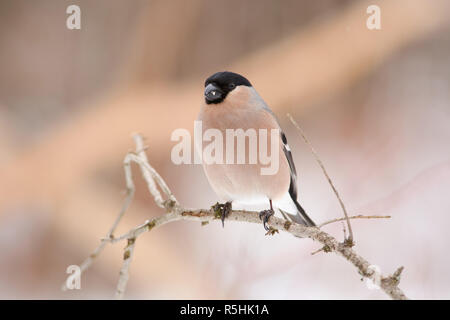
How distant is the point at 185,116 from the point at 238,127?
2.47 ft

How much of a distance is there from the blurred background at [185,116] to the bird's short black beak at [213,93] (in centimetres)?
57

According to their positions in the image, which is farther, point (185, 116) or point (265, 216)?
point (185, 116)

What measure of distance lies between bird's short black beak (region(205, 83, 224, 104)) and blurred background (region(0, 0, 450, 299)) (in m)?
0.57

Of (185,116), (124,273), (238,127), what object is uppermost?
(185,116)

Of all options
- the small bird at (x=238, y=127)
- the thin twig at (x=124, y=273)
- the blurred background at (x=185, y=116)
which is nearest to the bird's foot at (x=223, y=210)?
the small bird at (x=238, y=127)

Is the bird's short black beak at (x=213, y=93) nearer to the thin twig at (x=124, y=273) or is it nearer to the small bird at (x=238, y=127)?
the small bird at (x=238, y=127)

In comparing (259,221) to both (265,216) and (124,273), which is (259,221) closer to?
(265,216)

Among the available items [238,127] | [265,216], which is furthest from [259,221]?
[238,127]

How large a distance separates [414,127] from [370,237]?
1.44 ft

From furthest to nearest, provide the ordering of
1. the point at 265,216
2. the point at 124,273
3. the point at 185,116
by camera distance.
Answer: the point at 185,116 → the point at 265,216 → the point at 124,273

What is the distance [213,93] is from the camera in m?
0.75

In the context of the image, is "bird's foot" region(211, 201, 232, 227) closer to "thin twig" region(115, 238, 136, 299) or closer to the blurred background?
"thin twig" region(115, 238, 136, 299)

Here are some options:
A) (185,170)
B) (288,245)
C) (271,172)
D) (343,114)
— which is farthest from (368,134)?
(271,172)
